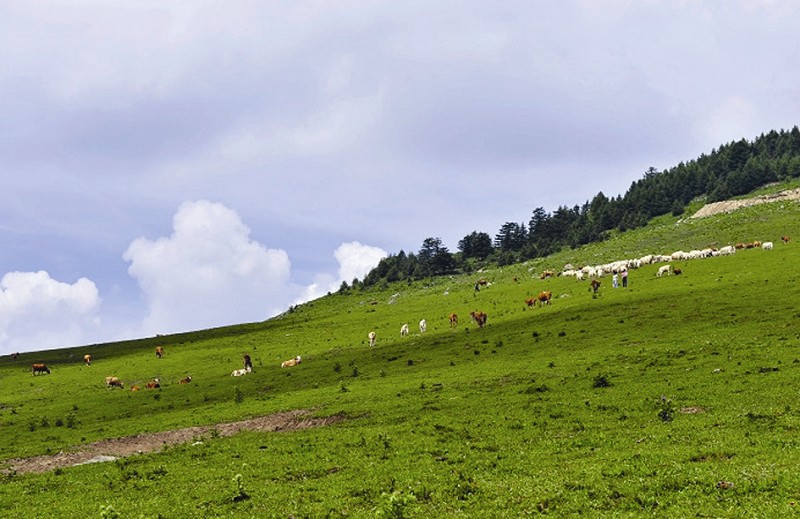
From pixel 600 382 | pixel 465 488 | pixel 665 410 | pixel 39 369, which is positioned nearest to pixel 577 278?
pixel 600 382

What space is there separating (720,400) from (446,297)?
256 ft

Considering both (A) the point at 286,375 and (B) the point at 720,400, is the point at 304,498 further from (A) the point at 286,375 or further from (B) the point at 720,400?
(A) the point at 286,375

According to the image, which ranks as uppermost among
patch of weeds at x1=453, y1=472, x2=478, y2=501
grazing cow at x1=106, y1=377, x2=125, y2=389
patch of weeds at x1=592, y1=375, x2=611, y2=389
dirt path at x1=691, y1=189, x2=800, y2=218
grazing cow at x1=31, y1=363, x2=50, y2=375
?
dirt path at x1=691, y1=189, x2=800, y2=218

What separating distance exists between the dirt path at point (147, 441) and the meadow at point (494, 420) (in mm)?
1251

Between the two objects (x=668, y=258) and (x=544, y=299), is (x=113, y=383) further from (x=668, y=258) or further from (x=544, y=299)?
(x=668, y=258)

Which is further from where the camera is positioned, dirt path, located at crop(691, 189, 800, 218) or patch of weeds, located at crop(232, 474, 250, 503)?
dirt path, located at crop(691, 189, 800, 218)

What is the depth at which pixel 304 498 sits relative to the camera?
1758cm

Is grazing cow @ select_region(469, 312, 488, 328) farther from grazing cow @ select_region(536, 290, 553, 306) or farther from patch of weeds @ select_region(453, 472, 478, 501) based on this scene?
patch of weeds @ select_region(453, 472, 478, 501)

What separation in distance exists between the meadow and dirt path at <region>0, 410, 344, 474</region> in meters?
1.25

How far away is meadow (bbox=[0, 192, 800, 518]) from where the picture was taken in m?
15.8

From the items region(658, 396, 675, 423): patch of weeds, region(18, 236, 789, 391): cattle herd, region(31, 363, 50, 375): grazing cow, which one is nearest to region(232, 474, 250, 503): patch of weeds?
region(658, 396, 675, 423): patch of weeds

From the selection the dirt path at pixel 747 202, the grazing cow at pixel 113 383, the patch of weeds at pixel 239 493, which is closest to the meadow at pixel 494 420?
the patch of weeds at pixel 239 493

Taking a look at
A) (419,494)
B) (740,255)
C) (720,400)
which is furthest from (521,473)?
(740,255)

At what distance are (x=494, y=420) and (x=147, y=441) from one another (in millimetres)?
19476
